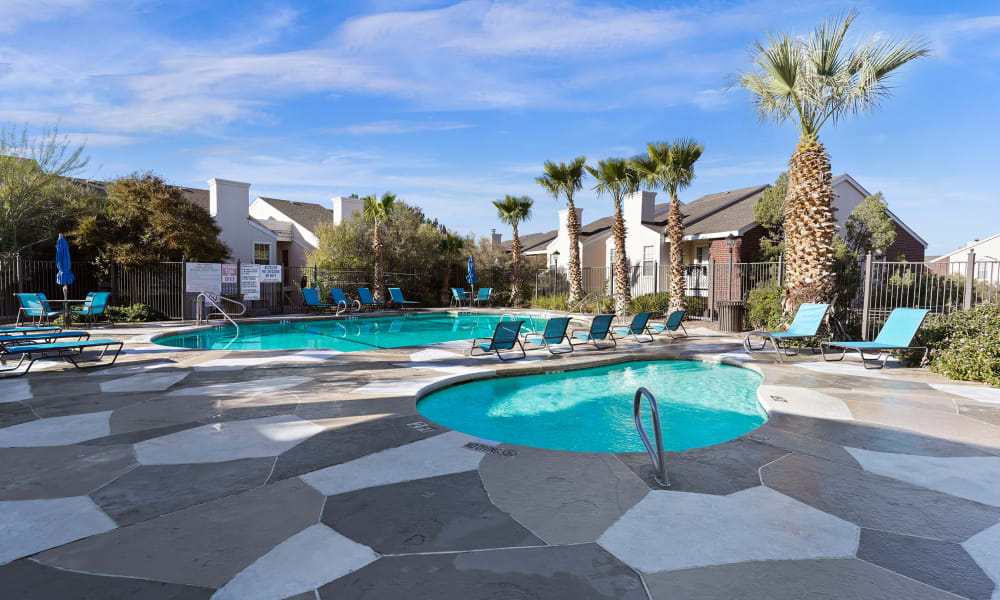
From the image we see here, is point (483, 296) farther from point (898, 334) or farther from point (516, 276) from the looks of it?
point (898, 334)

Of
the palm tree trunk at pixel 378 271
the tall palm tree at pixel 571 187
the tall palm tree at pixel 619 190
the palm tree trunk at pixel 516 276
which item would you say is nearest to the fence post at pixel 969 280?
the tall palm tree at pixel 619 190

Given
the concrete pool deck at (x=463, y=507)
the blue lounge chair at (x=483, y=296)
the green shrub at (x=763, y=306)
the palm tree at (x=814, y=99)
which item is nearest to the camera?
the concrete pool deck at (x=463, y=507)

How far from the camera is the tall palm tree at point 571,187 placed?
71.2 feet

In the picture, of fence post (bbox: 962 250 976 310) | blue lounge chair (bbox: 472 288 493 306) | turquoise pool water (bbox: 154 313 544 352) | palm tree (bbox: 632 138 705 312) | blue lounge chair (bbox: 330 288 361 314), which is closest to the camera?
fence post (bbox: 962 250 976 310)

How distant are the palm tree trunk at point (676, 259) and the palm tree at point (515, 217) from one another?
8.98 meters

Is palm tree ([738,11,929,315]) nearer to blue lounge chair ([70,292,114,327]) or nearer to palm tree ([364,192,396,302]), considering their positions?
palm tree ([364,192,396,302])

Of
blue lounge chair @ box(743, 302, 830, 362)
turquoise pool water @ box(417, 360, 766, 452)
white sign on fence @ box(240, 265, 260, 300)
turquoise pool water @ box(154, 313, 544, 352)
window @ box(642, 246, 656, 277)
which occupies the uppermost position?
window @ box(642, 246, 656, 277)

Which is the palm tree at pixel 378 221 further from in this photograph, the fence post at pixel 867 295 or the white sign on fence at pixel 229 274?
the fence post at pixel 867 295

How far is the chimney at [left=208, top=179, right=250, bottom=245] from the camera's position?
22.7 meters

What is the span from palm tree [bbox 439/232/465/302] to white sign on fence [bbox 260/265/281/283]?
32.0 feet

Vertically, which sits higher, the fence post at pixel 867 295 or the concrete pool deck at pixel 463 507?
the fence post at pixel 867 295

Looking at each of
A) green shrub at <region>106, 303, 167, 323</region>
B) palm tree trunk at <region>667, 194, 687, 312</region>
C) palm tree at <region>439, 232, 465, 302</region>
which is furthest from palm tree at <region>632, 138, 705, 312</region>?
green shrub at <region>106, 303, 167, 323</region>

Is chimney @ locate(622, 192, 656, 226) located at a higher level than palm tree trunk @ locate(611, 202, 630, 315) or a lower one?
higher

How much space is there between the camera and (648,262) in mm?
24906
